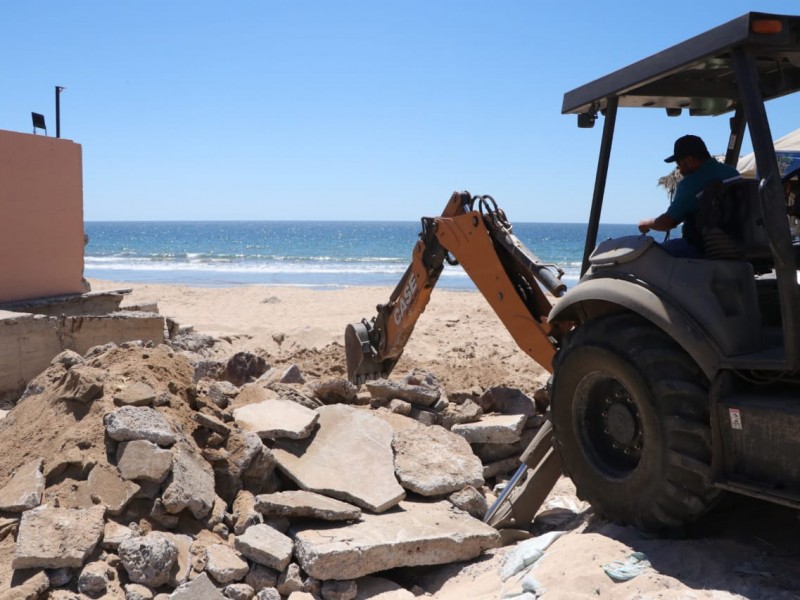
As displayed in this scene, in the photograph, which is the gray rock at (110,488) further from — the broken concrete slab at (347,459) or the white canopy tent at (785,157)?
the white canopy tent at (785,157)

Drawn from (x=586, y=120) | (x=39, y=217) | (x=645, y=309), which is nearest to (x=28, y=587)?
(x=645, y=309)

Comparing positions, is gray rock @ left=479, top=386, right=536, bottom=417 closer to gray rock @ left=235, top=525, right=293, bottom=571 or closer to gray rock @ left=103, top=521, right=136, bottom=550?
gray rock @ left=235, top=525, right=293, bottom=571

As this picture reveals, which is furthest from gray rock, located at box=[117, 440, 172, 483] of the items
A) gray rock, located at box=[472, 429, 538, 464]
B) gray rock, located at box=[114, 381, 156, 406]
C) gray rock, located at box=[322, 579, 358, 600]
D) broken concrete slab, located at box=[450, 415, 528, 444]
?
gray rock, located at box=[472, 429, 538, 464]

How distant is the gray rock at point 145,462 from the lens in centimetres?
474

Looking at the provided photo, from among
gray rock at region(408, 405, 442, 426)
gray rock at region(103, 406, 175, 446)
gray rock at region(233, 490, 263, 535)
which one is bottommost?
gray rock at region(233, 490, 263, 535)

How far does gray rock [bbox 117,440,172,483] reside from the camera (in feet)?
15.5

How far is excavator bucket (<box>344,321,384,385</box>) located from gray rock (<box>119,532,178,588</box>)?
3690mm

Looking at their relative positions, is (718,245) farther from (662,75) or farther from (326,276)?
(326,276)

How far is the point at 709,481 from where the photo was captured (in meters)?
3.61

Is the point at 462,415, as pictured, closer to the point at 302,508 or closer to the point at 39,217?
the point at 302,508

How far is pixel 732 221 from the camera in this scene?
12.8 ft

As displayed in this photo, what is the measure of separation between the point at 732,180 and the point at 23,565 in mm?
3925

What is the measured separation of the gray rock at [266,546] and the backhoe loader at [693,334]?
63.8 inches

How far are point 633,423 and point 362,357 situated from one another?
4088 millimetres
